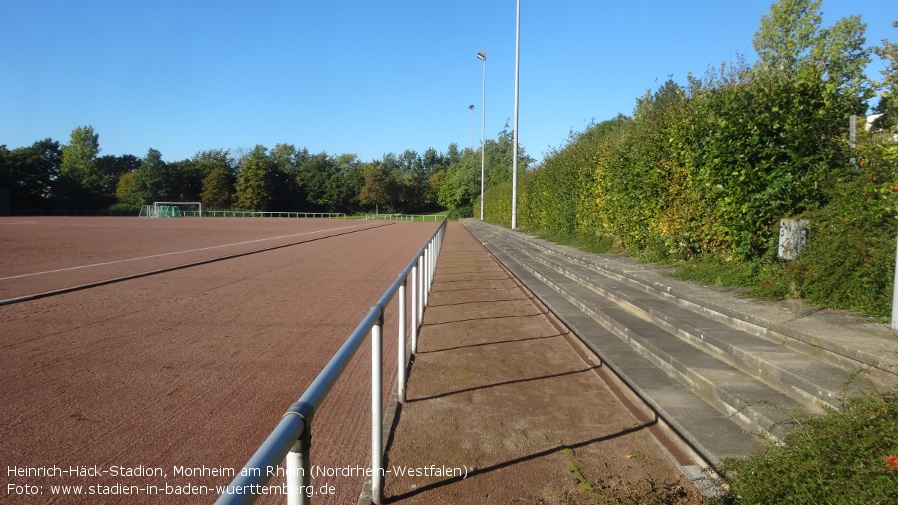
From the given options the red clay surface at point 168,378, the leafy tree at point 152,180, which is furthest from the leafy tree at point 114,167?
the red clay surface at point 168,378

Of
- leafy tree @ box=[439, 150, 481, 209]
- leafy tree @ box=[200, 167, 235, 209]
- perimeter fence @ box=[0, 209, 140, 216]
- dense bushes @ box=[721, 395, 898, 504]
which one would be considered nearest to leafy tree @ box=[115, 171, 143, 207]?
perimeter fence @ box=[0, 209, 140, 216]

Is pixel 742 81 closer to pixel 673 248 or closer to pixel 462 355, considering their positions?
pixel 673 248

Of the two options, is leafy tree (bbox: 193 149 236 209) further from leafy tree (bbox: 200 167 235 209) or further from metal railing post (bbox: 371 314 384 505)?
metal railing post (bbox: 371 314 384 505)

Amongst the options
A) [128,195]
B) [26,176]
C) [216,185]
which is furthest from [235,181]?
[26,176]

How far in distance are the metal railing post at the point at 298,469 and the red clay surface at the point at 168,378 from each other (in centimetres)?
64

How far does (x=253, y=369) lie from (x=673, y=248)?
8571 millimetres

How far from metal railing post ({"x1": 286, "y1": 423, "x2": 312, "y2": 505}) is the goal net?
7690cm

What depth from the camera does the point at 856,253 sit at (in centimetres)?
600

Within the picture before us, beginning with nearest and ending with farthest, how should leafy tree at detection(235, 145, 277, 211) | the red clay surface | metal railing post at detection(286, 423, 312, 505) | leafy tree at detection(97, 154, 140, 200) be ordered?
metal railing post at detection(286, 423, 312, 505) < the red clay surface < leafy tree at detection(235, 145, 277, 211) < leafy tree at detection(97, 154, 140, 200)

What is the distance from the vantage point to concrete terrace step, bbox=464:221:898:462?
3949 mm

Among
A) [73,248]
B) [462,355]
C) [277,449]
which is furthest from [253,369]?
[73,248]

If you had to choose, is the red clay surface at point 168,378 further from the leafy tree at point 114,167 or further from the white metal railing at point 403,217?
the leafy tree at point 114,167

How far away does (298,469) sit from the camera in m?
1.90

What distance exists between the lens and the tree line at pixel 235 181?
6906 cm
